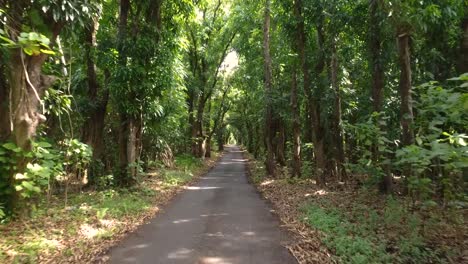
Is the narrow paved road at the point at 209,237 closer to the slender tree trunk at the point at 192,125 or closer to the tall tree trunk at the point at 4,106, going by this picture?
the tall tree trunk at the point at 4,106

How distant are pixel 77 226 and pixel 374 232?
221 inches

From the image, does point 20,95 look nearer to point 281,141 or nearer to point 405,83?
point 405,83

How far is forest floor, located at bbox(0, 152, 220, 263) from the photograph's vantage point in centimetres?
570

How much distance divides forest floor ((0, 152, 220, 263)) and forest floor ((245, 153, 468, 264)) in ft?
11.3

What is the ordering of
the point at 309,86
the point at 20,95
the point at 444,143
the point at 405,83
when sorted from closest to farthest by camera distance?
the point at 444,143 < the point at 20,95 < the point at 405,83 < the point at 309,86

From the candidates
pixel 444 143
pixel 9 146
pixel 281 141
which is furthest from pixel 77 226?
pixel 281 141

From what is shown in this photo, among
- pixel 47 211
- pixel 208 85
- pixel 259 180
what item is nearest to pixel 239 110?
pixel 208 85

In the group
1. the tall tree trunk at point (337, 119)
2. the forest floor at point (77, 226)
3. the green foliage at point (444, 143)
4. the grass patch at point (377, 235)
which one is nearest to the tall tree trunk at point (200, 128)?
the tall tree trunk at point (337, 119)

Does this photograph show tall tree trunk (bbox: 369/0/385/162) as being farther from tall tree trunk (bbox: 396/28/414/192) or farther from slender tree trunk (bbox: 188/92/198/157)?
slender tree trunk (bbox: 188/92/198/157)

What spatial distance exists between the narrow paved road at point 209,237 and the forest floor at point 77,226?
0.42 metres

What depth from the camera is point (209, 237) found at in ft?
23.2

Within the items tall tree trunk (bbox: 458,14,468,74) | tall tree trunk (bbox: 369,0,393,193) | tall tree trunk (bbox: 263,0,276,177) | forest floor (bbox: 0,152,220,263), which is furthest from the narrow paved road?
tall tree trunk (bbox: 263,0,276,177)

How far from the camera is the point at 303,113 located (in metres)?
21.0

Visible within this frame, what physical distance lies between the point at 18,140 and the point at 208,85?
21.8m
